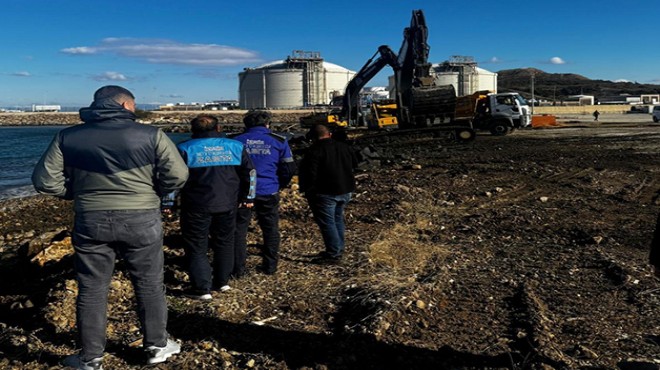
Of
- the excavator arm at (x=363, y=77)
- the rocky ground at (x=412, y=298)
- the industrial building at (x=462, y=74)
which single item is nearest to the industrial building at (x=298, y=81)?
the industrial building at (x=462, y=74)

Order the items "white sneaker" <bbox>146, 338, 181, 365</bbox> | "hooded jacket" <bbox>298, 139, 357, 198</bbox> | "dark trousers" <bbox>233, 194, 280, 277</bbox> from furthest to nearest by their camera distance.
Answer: "hooded jacket" <bbox>298, 139, 357, 198</bbox> → "dark trousers" <bbox>233, 194, 280, 277</bbox> → "white sneaker" <bbox>146, 338, 181, 365</bbox>

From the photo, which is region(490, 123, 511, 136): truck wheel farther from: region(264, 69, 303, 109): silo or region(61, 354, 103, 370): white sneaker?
region(264, 69, 303, 109): silo

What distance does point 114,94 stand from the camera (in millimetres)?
3551

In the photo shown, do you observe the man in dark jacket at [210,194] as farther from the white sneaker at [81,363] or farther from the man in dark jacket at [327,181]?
the white sneaker at [81,363]

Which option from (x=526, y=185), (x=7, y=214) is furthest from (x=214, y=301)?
(x=7, y=214)

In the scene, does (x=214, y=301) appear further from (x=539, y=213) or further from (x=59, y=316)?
(x=539, y=213)

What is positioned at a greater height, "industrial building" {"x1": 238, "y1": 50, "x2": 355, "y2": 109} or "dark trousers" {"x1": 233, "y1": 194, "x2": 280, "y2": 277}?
"industrial building" {"x1": 238, "y1": 50, "x2": 355, "y2": 109}

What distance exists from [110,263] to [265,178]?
2266mm

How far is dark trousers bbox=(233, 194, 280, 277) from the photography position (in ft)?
18.6

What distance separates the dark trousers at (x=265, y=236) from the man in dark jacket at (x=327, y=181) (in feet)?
1.84

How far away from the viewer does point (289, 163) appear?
19.0 feet

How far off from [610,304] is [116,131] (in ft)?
13.7

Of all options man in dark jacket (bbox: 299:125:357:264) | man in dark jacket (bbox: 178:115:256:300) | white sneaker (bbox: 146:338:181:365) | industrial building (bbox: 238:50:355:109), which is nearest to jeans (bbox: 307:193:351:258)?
man in dark jacket (bbox: 299:125:357:264)

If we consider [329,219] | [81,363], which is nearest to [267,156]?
[329,219]
